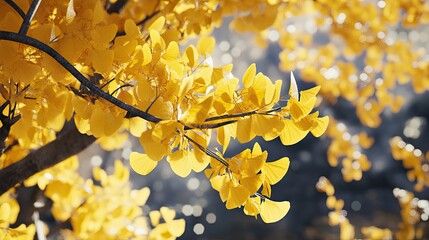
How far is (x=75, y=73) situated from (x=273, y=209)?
7.6 inches

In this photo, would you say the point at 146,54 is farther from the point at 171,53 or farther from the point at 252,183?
the point at 252,183

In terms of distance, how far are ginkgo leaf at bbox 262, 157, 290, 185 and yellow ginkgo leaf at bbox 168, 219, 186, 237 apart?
0.77 feet

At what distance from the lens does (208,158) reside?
42 centimetres

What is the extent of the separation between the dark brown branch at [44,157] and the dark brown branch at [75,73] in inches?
12.8

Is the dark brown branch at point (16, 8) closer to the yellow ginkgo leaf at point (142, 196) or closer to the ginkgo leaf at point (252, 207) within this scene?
the ginkgo leaf at point (252, 207)

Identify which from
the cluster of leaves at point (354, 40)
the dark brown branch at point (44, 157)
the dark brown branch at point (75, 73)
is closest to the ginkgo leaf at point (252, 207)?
the dark brown branch at point (75, 73)

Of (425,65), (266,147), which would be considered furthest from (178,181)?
(425,65)

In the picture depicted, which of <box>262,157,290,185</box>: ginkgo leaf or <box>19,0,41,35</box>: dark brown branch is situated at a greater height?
<box>19,0,41,35</box>: dark brown branch

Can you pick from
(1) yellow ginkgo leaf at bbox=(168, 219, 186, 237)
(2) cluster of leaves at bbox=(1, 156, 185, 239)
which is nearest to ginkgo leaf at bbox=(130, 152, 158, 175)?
(1) yellow ginkgo leaf at bbox=(168, 219, 186, 237)

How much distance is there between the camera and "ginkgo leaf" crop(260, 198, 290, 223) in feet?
1.35

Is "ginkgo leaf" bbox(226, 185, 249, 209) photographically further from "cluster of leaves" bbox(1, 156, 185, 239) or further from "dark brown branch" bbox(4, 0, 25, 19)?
"cluster of leaves" bbox(1, 156, 185, 239)

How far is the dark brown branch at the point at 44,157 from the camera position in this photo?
2.17ft

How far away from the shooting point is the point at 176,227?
2.05 ft

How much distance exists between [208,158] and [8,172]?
14.3 inches
